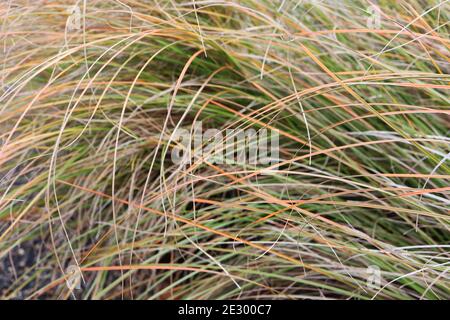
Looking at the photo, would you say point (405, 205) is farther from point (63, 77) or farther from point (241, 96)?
point (63, 77)

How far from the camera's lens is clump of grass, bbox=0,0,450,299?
1.09 metres

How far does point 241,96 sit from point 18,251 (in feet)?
2.11

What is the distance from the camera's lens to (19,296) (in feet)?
4.23

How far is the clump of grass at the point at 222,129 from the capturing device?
1.09m

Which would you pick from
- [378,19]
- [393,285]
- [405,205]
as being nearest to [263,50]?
[378,19]

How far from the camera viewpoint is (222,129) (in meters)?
1.06

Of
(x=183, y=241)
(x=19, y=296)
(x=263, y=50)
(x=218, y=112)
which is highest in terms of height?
(x=263, y=50)

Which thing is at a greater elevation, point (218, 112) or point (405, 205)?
point (218, 112)
